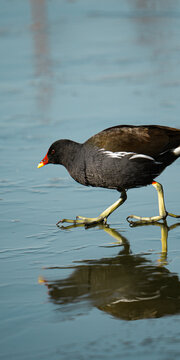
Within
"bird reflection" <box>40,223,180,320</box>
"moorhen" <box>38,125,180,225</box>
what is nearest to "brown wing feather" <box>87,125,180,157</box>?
"moorhen" <box>38,125,180,225</box>

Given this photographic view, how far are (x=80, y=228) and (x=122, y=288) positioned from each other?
1.33 m

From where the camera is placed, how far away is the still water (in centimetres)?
329

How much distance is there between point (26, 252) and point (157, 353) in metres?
1.69

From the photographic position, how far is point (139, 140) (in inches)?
207

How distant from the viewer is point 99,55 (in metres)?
11.7

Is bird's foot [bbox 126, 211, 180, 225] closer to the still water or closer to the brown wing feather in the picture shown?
the still water

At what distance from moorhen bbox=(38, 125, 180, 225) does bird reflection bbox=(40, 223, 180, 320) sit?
0.86m

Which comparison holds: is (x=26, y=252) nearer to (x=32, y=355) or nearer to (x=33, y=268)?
(x=33, y=268)

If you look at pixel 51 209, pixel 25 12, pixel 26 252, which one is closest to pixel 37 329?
pixel 26 252

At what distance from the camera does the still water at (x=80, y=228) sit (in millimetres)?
3295

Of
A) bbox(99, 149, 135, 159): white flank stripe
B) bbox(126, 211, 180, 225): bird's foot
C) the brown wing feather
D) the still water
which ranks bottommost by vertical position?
bbox(126, 211, 180, 225): bird's foot

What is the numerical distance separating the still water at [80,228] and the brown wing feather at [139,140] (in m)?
0.55

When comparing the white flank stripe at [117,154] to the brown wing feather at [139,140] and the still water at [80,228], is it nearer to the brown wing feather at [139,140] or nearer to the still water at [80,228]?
the brown wing feather at [139,140]

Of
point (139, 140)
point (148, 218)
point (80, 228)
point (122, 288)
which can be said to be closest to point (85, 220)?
point (80, 228)
